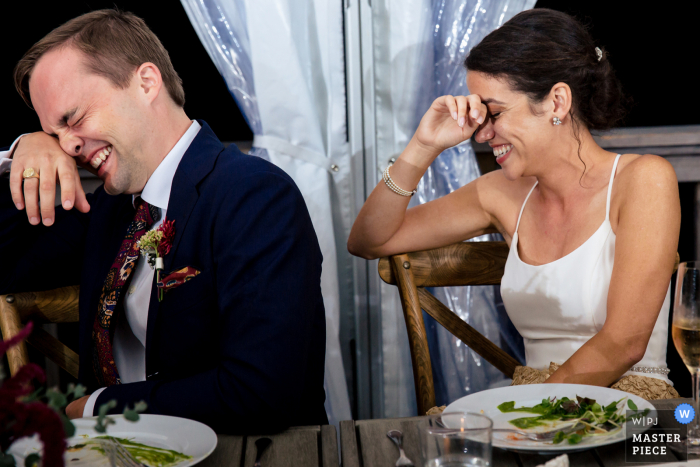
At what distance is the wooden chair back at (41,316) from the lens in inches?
54.6

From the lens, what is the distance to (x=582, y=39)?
1461 mm

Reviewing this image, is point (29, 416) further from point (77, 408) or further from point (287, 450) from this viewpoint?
point (77, 408)

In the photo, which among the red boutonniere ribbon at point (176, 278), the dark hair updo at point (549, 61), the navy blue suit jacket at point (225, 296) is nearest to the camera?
the navy blue suit jacket at point (225, 296)

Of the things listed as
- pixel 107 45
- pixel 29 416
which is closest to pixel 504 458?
pixel 29 416

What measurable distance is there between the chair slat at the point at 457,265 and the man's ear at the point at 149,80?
700mm

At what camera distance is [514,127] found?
57.5 inches

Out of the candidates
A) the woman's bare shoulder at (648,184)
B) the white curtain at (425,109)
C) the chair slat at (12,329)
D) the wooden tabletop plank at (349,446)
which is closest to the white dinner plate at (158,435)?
the wooden tabletop plank at (349,446)

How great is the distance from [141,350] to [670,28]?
2.61m

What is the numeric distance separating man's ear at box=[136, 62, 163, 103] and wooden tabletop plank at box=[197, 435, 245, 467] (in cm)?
76

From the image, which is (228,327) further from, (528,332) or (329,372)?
(329,372)

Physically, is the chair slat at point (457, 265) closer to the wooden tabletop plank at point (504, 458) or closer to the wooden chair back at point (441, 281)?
the wooden chair back at point (441, 281)

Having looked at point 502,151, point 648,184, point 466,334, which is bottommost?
point 466,334

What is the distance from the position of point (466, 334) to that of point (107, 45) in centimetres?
107

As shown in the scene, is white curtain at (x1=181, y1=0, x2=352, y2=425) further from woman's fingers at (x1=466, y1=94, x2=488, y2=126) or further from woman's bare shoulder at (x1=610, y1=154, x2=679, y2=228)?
woman's bare shoulder at (x1=610, y1=154, x2=679, y2=228)
